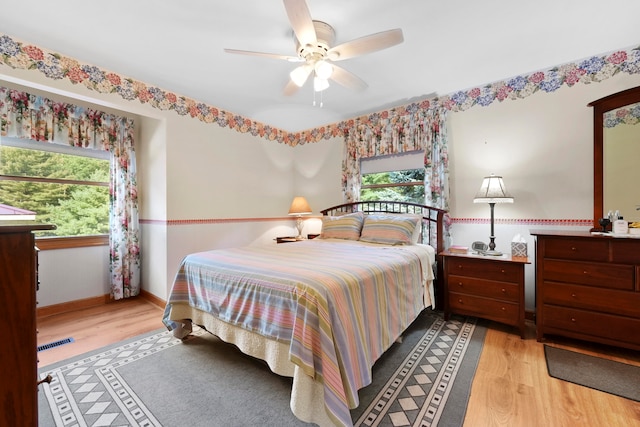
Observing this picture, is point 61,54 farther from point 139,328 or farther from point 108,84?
→ point 139,328

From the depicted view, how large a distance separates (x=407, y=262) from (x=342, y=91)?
2.12 meters

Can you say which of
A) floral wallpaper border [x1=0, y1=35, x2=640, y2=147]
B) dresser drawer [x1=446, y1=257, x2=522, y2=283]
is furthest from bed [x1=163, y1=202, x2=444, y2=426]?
floral wallpaper border [x1=0, y1=35, x2=640, y2=147]

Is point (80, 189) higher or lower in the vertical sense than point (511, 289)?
higher

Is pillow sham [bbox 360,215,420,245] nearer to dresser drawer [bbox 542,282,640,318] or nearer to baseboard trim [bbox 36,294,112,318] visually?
dresser drawer [bbox 542,282,640,318]

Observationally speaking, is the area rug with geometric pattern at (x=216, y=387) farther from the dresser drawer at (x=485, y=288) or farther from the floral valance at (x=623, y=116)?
the floral valance at (x=623, y=116)

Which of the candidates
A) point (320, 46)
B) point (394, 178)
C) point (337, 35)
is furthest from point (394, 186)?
point (320, 46)

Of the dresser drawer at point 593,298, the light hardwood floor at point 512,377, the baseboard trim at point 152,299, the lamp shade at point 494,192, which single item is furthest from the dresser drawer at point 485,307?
the baseboard trim at point 152,299

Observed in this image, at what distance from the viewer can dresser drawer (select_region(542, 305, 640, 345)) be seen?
198 cm

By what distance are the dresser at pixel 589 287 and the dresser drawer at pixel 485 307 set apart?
0.63 feet

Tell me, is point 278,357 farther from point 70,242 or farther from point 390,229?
point 70,242

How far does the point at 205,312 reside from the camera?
6.72 ft

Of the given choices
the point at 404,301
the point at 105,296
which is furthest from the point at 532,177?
the point at 105,296

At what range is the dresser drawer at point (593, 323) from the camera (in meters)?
1.98

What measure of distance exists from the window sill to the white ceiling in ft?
6.39
